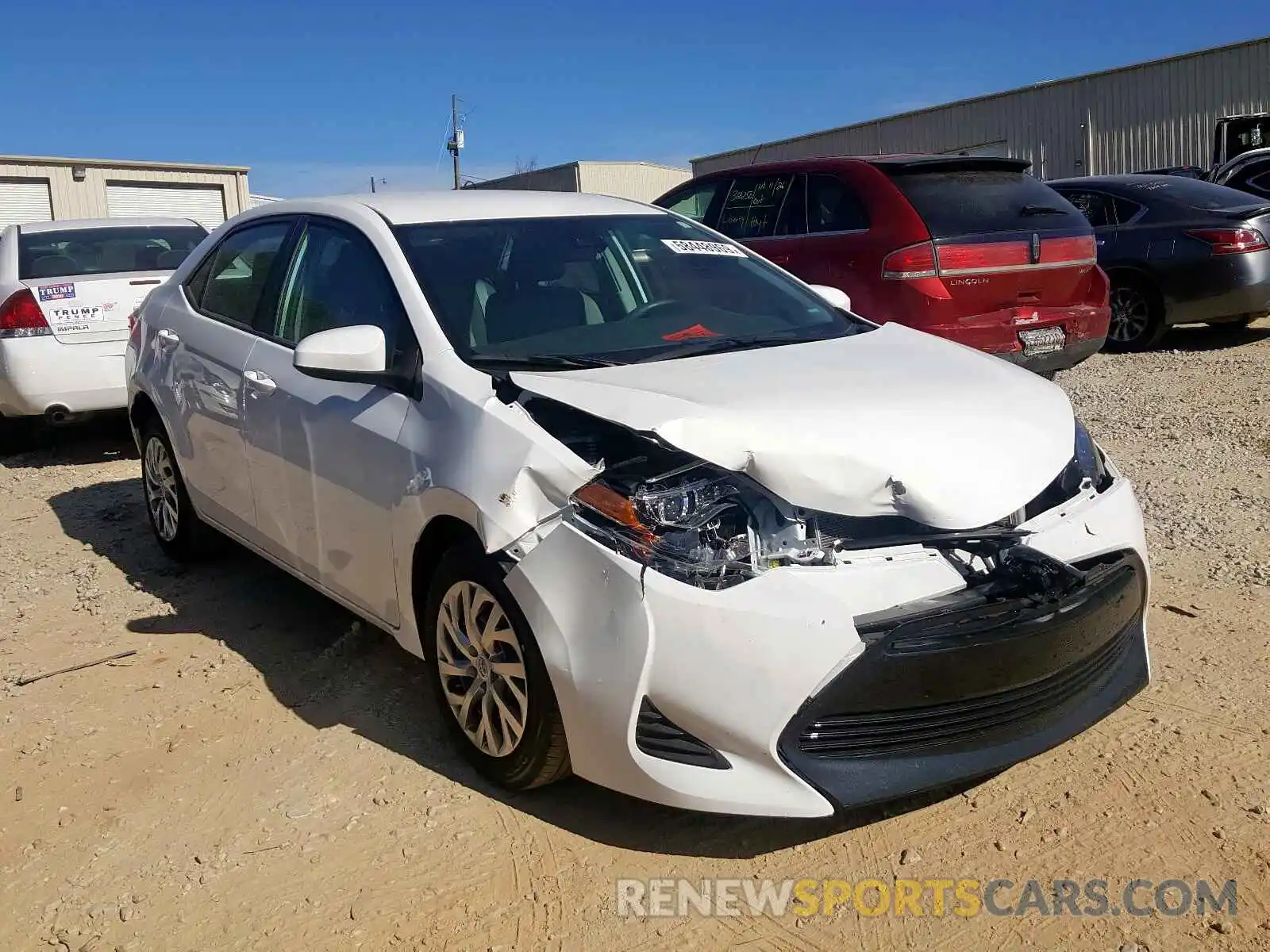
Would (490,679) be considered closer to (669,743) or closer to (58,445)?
(669,743)

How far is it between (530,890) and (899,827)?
950mm

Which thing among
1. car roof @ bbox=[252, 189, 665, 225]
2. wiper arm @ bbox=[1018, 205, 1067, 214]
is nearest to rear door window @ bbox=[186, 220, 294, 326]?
car roof @ bbox=[252, 189, 665, 225]

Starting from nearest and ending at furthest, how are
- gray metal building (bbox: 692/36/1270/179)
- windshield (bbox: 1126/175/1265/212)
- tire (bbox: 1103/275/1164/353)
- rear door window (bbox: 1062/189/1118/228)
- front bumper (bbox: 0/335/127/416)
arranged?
1. front bumper (bbox: 0/335/127/416)
2. windshield (bbox: 1126/175/1265/212)
3. tire (bbox: 1103/275/1164/353)
4. rear door window (bbox: 1062/189/1118/228)
5. gray metal building (bbox: 692/36/1270/179)

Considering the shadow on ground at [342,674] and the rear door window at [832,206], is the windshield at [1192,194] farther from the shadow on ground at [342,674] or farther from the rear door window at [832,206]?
the shadow on ground at [342,674]

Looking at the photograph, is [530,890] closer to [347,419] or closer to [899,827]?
[899,827]

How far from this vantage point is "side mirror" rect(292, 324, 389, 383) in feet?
11.3

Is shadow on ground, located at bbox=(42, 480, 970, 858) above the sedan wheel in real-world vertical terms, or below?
below

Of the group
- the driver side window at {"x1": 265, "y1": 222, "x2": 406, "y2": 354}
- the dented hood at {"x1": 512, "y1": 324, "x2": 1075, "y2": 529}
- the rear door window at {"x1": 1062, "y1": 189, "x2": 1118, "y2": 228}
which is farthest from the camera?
the rear door window at {"x1": 1062, "y1": 189, "x2": 1118, "y2": 228}

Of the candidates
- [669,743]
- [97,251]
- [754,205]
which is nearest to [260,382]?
[669,743]

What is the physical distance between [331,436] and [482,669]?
1.01m

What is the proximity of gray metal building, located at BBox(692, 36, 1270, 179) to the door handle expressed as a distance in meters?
20.1

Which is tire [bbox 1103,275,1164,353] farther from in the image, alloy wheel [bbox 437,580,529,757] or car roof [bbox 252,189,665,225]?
alloy wheel [bbox 437,580,529,757]

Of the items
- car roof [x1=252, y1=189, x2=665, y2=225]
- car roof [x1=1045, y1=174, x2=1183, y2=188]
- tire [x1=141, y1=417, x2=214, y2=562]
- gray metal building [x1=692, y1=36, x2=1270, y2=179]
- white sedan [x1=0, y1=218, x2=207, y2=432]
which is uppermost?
gray metal building [x1=692, y1=36, x2=1270, y2=179]

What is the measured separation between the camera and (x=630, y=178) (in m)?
35.0
